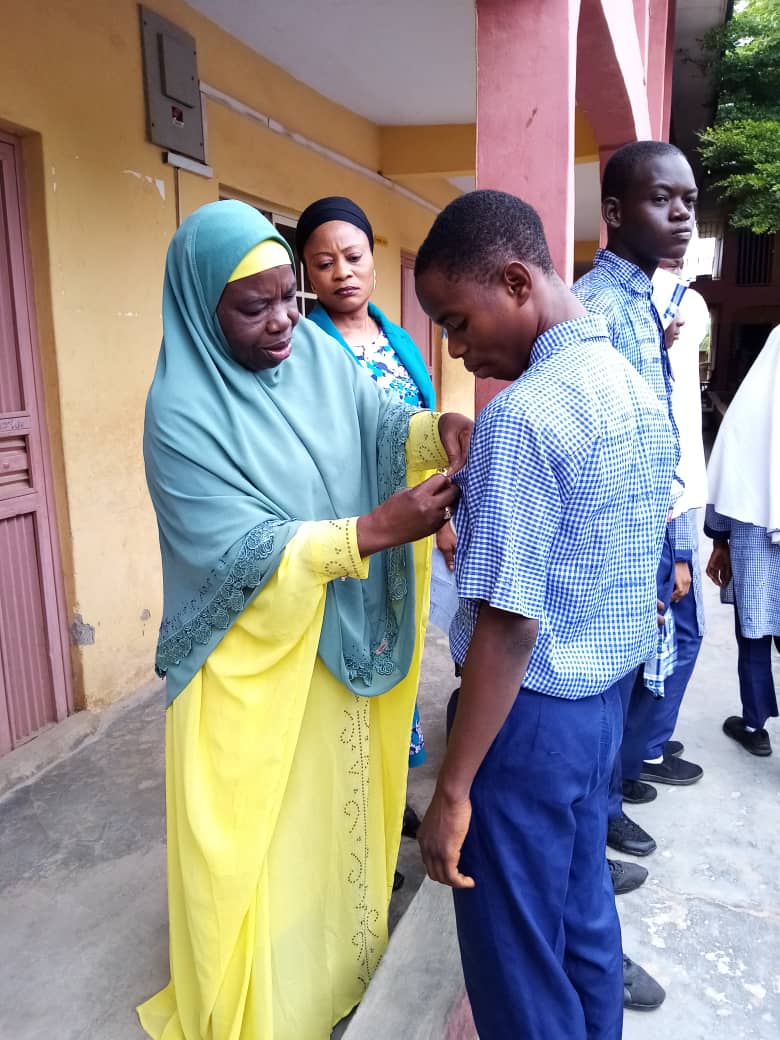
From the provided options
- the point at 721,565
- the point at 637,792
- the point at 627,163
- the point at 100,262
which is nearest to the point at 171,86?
the point at 100,262

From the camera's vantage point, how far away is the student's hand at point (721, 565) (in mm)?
3281

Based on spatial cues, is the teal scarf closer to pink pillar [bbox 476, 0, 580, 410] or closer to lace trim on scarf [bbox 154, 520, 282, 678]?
pink pillar [bbox 476, 0, 580, 410]

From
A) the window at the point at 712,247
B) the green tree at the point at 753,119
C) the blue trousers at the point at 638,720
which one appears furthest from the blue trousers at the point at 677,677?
the window at the point at 712,247

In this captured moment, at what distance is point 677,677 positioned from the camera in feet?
9.40

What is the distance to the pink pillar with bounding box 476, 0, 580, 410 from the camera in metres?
2.37

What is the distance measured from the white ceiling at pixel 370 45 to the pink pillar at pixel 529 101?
6.52ft

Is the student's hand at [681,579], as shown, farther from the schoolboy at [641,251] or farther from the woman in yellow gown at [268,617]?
the woman in yellow gown at [268,617]

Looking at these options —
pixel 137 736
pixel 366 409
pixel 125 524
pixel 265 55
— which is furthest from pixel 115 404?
pixel 265 55

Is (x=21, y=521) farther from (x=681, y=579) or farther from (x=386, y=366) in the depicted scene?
(x=681, y=579)

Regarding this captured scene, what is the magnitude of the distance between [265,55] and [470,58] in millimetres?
1216

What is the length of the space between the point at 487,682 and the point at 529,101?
195 cm

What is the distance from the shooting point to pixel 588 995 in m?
1.52

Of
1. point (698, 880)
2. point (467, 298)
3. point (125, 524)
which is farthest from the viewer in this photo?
point (125, 524)

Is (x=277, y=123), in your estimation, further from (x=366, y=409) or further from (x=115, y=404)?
(x=366, y=409)
